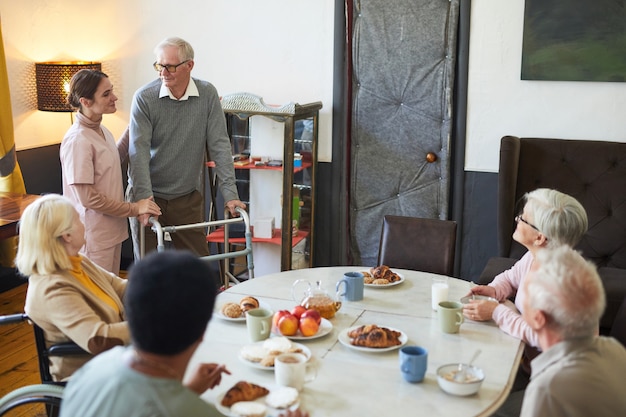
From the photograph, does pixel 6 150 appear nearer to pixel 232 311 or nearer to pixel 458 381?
pixel 232 311

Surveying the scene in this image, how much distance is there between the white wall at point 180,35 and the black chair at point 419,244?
53.4 inches

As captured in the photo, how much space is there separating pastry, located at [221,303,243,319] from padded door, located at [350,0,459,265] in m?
2.23

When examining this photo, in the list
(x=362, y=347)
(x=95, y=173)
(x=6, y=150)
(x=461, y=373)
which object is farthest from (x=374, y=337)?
(x=6, y=150)

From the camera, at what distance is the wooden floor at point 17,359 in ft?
11.0

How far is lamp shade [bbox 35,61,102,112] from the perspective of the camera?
462 centimetres

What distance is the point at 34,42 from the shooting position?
15.8 ft

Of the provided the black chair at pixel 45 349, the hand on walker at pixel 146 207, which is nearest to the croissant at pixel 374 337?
the black chair at pixel 45 349

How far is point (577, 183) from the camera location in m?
3.92

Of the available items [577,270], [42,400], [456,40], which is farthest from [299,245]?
[577,270]

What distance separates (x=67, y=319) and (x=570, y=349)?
1.38m

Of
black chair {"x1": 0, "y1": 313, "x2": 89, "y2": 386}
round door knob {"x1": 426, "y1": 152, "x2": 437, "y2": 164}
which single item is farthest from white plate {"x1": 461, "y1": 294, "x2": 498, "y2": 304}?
round door knob {"x1": 426, "y1": 152, "x2": 437, "y2": 164}

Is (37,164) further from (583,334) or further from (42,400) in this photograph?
(583,334)

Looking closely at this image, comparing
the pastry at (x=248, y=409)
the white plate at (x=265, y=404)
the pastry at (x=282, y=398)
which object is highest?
the pastry at (x=282, y=398)

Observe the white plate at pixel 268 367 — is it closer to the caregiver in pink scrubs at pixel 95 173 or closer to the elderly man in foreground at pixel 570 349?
the elderly man in foreground at pixel 570 349
